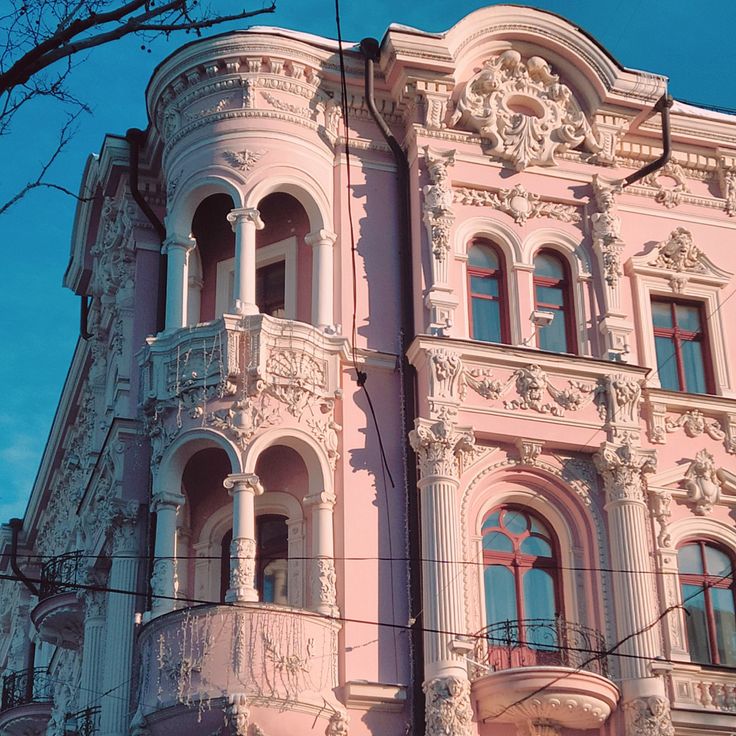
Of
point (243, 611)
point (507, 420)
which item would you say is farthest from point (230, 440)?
point (507, 420)

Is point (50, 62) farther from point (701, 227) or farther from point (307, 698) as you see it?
point (701, 227)

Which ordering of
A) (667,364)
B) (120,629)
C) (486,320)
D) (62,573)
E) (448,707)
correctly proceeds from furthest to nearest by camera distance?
(62,573) < (667,364) < (486,320) < (120,629) < (448,707)

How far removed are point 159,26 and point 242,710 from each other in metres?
11.3

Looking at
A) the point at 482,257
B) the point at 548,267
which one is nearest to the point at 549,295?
the point at 548,267

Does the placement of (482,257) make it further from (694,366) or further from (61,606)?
(61,606)

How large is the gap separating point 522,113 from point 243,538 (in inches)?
355

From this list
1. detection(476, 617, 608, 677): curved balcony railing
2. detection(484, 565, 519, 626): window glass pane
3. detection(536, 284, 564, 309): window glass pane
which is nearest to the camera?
detection(476, 617, 608, 677): curved balcony railing

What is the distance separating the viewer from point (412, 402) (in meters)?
24.2

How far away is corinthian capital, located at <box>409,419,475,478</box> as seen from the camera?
23391 millimetres

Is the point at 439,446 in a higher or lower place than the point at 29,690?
higher

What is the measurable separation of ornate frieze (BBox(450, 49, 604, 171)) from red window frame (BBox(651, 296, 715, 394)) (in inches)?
113

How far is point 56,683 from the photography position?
30516mm

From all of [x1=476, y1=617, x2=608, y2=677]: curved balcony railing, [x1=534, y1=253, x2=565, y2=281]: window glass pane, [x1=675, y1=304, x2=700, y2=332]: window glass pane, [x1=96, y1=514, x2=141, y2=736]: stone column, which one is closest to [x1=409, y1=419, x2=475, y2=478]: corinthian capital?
[x1=476, y1=617, x2=608, y2=677]: curved balcony railing

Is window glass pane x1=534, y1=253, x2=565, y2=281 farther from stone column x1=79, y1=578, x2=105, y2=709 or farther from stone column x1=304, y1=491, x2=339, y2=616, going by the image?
stone column x1=79, y1=578, x2=105, y2=709
